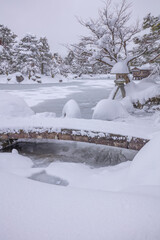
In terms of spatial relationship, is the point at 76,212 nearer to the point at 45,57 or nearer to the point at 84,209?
the point at 84,209

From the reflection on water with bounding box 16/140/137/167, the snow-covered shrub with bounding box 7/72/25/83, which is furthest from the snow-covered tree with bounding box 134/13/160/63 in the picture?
the snow-covered shrub with bounding box 7/72/25/83

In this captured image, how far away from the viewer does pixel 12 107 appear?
4633 mm

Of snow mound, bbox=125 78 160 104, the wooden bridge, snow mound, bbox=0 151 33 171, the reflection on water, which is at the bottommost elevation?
the reflection on water

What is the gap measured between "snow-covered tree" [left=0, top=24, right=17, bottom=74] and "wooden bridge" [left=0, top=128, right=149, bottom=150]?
29.0 m

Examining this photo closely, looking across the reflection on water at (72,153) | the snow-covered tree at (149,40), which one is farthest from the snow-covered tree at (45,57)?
the reflection on water at (72,153)

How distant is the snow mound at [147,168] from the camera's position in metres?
1.61

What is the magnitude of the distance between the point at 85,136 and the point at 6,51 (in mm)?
31170

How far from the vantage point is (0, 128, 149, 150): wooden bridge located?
3153 millimetres

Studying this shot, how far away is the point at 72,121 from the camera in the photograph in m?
3.95

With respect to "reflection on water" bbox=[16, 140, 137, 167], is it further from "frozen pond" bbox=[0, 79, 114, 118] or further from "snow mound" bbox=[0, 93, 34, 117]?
"frozen pond" bbox=[0, 79, 114, 118]

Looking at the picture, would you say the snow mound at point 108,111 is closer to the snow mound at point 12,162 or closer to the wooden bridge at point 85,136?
the wooden bridge at point 85,136

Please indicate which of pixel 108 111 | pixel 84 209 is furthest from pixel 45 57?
pixel 84 209

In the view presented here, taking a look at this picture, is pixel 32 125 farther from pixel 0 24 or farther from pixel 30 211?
pixel 0 24

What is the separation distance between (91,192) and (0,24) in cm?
3574
